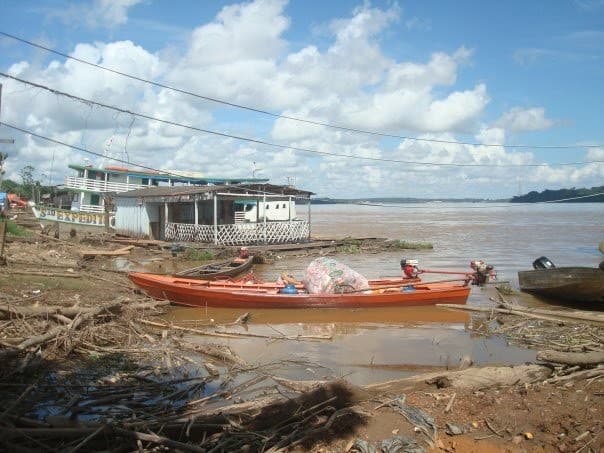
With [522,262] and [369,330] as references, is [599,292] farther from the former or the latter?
[522,262]

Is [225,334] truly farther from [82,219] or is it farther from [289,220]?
[82,219]

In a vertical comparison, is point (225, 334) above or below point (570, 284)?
below

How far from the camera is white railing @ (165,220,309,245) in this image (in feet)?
83.3

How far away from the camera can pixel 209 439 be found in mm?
4457

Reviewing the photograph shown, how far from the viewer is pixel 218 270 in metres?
17.5

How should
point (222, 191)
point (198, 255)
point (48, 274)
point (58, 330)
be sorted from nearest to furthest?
point (58, 330) → point (48, 274) → point (198, 255) → point (222, 191)

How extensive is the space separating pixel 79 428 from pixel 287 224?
23.9 m

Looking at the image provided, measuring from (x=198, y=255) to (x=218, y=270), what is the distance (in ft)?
17.8

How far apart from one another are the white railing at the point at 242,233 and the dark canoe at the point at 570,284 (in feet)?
48.4

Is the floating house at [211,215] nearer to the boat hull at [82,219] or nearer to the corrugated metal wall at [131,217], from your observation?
the corrugated metal wall at [131,217]

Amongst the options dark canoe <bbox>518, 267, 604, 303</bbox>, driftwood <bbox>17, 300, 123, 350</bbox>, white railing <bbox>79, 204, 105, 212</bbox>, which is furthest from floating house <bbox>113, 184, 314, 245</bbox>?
driftwood <bbox>17, 300, 123, 350</bbox>

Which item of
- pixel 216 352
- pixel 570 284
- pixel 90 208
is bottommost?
pixel 216 352

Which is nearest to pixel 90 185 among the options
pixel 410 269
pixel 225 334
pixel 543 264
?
pixel 410 269

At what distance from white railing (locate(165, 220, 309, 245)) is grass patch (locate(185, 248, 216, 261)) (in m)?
1.81
